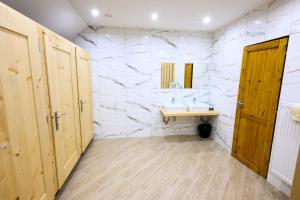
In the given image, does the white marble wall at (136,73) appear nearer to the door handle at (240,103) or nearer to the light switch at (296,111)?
the door handle at (240,103)

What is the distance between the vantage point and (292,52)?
6.10 feet

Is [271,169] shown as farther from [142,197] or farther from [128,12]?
[128,12]

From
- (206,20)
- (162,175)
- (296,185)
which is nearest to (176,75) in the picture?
(206,20)

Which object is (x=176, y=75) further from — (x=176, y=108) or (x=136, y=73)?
(x=136, y=73)

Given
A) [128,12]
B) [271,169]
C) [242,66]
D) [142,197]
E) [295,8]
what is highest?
[128,12]

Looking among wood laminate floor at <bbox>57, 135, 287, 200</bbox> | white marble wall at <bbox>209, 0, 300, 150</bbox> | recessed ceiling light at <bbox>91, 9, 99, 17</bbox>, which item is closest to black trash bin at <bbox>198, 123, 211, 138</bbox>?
white marble wall at <bbox>209, 0, 300, 150</bbox>

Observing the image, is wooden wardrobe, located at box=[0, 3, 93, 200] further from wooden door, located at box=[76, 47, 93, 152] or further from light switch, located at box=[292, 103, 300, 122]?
light switch, located at box=[292, 103, 300, 122]

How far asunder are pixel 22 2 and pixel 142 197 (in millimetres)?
2535

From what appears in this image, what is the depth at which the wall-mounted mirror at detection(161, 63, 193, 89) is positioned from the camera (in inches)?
140

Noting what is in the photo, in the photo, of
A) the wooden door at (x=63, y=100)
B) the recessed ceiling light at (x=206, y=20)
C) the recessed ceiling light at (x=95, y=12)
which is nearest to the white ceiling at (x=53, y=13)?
the recessed ceiling light at (x=95, y=12)

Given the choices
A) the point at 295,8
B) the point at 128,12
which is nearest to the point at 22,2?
the point at 128,12

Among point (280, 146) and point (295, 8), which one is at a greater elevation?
point (295, 8)

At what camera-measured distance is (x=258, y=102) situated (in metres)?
2.34

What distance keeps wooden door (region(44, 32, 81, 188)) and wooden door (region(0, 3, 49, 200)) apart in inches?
10.6
